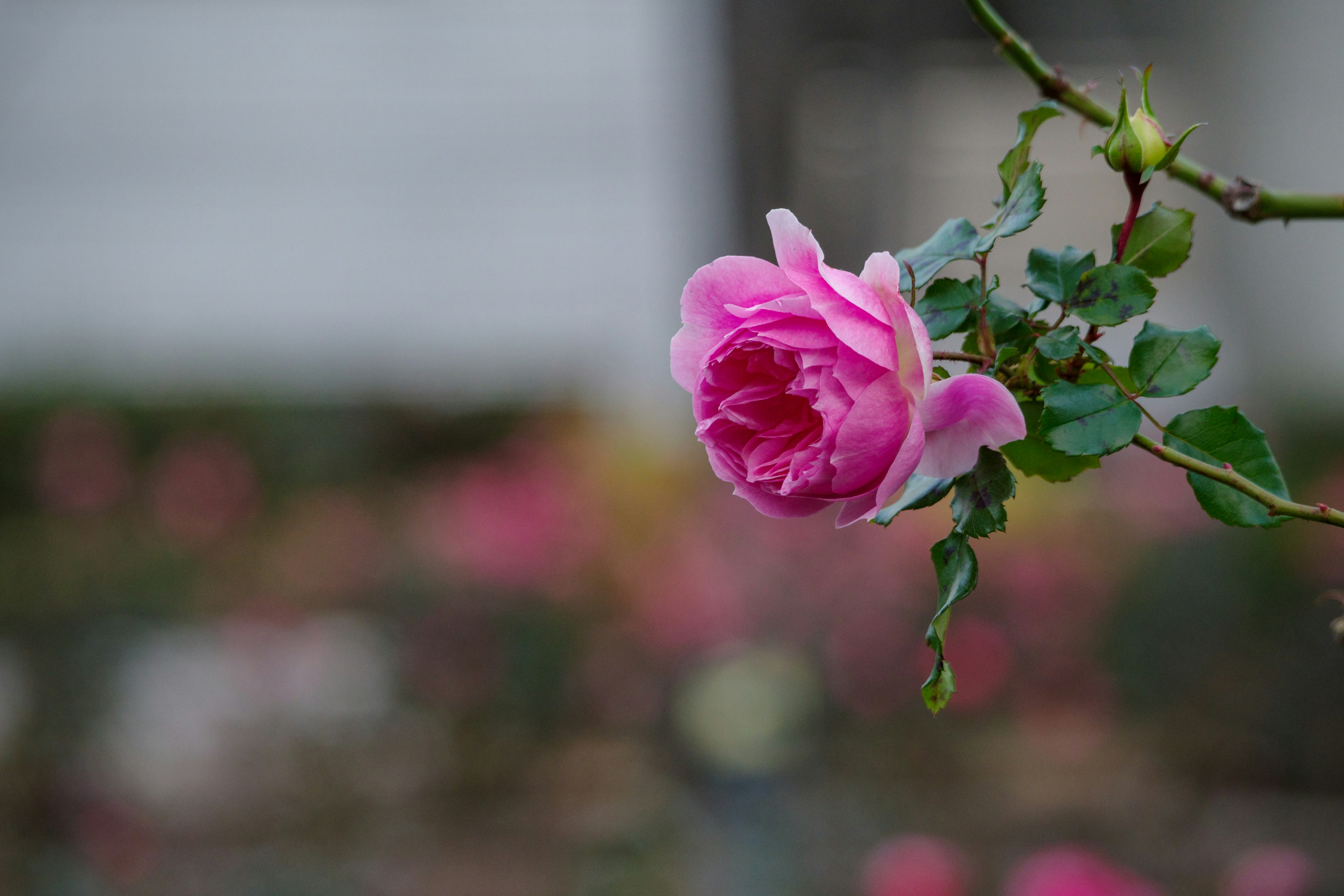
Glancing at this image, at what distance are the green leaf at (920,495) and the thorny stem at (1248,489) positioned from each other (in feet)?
0.20

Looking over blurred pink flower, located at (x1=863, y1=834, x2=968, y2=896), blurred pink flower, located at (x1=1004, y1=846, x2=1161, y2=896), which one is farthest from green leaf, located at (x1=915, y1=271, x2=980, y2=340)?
blurred pink flower, located at (x1=863, y1=834, x2=968, y2=896)

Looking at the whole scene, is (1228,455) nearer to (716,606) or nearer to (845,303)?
(845,303)

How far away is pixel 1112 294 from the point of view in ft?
1.09

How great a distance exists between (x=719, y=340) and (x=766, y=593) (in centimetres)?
203

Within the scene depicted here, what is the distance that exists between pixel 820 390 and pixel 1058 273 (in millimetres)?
95

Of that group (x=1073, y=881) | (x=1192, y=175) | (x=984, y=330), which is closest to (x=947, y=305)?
(x=984, y=330)

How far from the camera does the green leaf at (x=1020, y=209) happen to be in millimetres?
323

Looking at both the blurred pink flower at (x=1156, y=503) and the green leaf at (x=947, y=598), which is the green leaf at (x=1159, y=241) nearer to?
the green leaf at (x=947, y=598)

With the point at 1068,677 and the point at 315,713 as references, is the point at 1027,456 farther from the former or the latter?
the point at 315,713

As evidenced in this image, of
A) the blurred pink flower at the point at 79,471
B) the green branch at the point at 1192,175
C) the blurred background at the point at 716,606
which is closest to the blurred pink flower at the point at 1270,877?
the blurred background at the point at 716,606

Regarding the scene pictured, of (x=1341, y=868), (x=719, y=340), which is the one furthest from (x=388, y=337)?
(x=719, y=340)

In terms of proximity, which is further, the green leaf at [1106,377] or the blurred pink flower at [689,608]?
the blurred pink flower at [689,608]

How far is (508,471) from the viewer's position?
2.78 m

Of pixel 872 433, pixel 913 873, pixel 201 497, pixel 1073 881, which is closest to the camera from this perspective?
pixel 872 433
